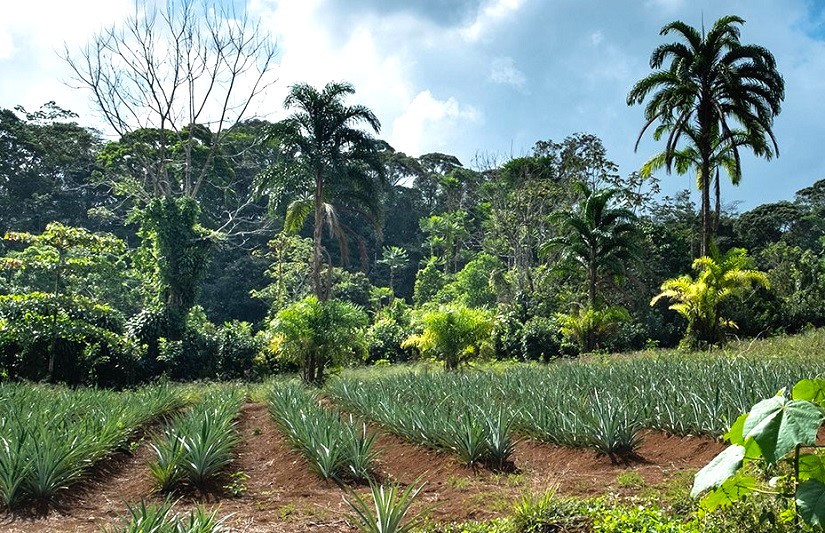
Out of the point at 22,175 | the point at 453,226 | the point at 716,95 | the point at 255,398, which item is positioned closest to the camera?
the point at 255,398

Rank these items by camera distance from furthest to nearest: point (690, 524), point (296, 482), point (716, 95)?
1. point (716, 95)
2. point (296, 482)
3. point (690, 524)

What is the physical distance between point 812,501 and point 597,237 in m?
21.5

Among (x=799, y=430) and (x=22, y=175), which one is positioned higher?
(x=22, y=175)

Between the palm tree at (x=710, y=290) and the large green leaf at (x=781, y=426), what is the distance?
61.2ft

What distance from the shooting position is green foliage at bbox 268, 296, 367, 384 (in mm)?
17719

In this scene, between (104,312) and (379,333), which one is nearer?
(104,312)

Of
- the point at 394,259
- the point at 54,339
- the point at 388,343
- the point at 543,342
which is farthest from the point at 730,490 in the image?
the point at 394,259

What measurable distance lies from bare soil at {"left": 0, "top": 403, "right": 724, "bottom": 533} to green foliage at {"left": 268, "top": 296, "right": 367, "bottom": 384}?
31.1 ft

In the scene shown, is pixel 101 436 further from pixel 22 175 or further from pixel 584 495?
pixel 22 175

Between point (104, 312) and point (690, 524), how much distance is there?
19629 millimetres

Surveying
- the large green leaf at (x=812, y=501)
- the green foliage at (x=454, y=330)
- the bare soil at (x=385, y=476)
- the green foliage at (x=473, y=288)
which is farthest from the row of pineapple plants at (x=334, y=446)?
the green foliage at (x=473, y=288)

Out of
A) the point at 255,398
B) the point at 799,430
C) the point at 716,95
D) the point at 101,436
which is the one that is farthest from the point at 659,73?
the point at 799,430

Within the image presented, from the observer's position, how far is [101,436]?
6965 mm

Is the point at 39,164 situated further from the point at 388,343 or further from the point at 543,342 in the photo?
the point at 543,342
